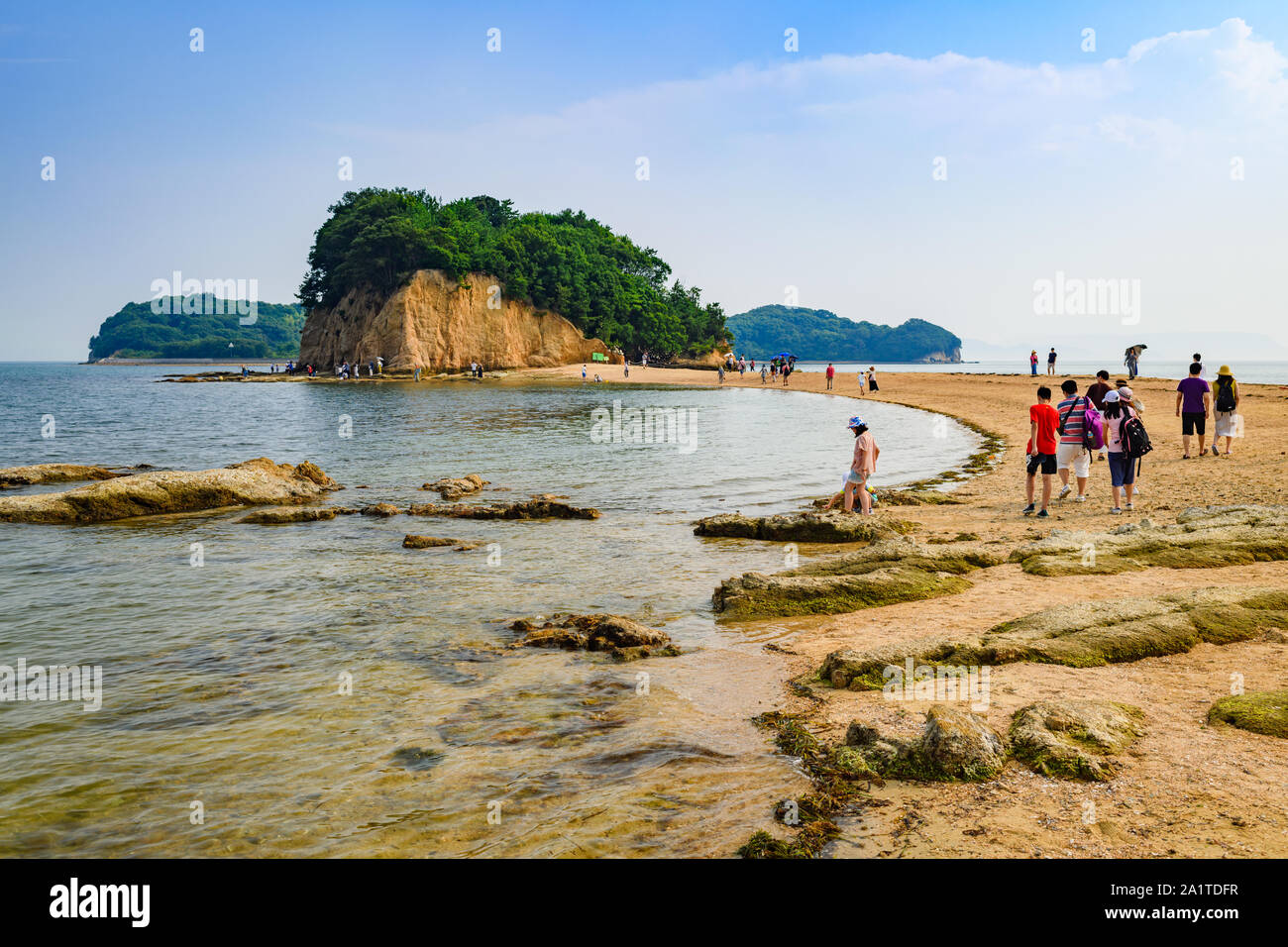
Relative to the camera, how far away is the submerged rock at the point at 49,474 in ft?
70.4

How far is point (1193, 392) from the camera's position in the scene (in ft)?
62.4

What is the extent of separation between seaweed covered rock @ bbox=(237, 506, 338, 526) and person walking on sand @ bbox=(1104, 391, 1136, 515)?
16.0m

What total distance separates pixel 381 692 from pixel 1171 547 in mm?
9916

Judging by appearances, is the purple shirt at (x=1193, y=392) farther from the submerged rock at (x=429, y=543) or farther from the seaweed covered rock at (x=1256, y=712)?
the submerged rock at (x=429, y=543)

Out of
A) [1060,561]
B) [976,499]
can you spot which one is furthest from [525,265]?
[1060,561]

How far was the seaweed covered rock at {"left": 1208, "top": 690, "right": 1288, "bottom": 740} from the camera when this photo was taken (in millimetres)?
5332

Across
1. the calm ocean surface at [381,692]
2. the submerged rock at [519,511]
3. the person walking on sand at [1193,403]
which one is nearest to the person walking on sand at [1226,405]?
the person walking on sand at [1193,403]

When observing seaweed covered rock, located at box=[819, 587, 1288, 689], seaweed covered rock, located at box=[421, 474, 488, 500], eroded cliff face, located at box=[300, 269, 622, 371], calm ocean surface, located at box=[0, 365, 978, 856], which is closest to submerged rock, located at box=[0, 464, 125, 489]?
calm ocean surface, located at box=[0, 365, 978, 856]

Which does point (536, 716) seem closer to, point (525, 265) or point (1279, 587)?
point (1279, 587)

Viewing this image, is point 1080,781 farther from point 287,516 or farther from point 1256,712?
point 287,516

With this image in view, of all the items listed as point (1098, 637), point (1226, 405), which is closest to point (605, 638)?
point (1098, 637)

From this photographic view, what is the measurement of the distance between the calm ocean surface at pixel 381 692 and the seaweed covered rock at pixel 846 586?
0.45 meters

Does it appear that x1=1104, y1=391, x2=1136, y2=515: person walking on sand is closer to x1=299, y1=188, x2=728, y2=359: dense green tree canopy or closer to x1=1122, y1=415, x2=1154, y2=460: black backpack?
x1=1122, y1=415, x2=1154, y2=460: black backpack
